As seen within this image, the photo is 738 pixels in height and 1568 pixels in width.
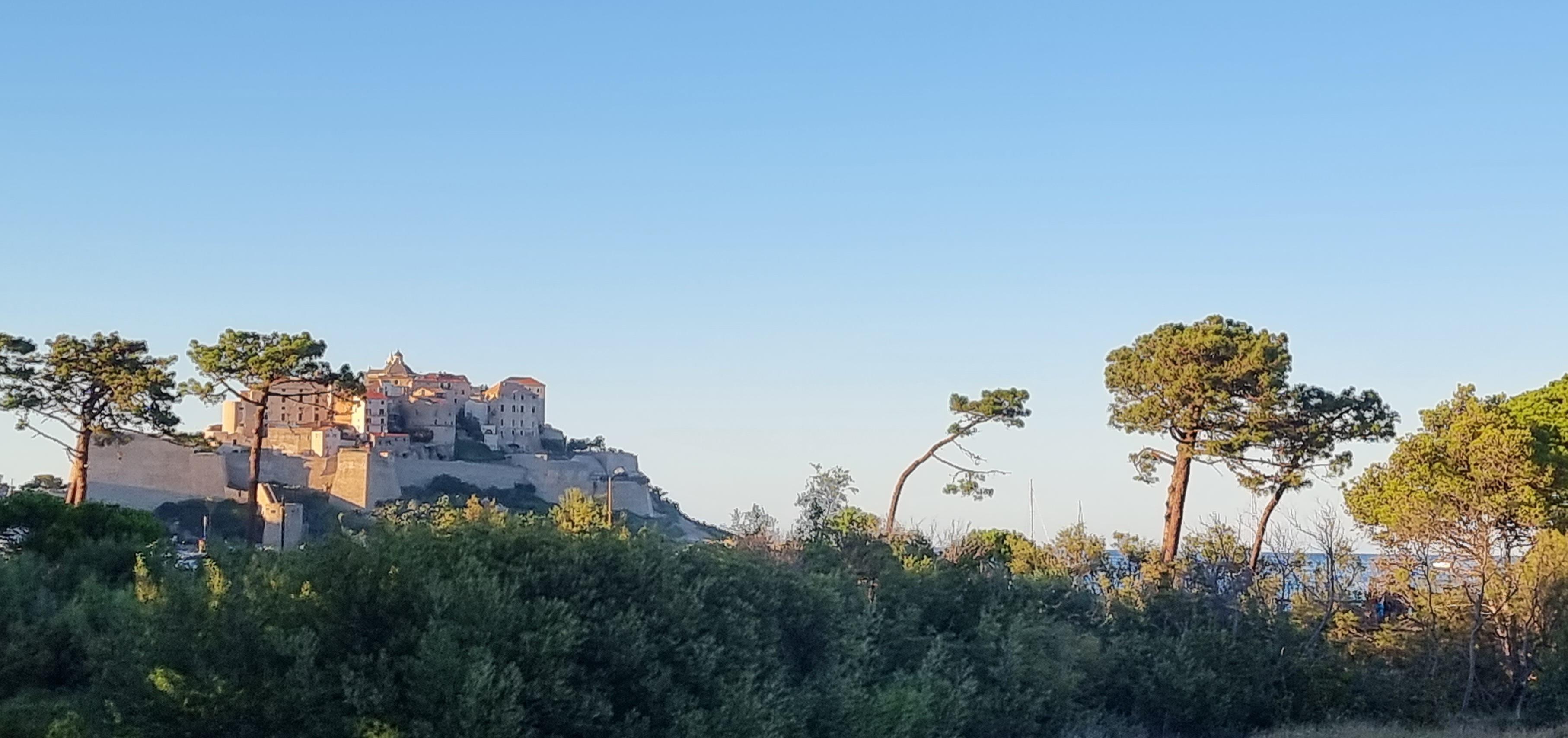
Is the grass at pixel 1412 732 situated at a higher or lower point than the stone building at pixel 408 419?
lower

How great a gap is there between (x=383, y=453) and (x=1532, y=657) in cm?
6428

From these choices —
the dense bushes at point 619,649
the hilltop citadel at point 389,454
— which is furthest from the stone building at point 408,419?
the dense bushes at point 619,649

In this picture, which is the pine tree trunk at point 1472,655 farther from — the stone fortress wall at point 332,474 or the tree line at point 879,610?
the stone fortress wall at point 332,474

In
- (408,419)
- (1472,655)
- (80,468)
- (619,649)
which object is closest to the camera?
(619,649)

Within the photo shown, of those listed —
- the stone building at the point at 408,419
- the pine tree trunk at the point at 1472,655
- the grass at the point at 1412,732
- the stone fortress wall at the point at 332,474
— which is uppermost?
the stone building at the point at 408,419

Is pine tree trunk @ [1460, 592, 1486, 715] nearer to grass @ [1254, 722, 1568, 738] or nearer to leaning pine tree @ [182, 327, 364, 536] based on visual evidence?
grass @ [1254, 722, 1568, 738]

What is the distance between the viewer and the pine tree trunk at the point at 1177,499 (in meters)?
23.1

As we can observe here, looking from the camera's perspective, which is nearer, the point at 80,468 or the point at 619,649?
the point at 619,649

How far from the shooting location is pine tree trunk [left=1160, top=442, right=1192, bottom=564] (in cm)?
2311

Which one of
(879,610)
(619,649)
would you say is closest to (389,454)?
(879,610)

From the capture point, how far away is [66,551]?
55.8 ft

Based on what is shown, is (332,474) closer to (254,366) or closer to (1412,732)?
(254,366)

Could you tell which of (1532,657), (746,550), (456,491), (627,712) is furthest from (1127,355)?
(456,491)

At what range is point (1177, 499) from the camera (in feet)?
77.2
